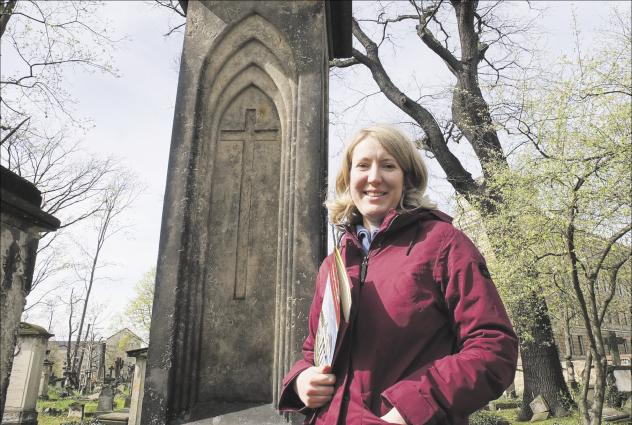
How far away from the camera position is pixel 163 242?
10.3ft

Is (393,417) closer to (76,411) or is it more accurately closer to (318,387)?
(318,387)

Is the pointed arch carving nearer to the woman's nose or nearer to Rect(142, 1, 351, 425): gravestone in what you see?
Rect(142, 1, 351, 425): gravestone

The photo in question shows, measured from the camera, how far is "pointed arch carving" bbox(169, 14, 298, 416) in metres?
2.99

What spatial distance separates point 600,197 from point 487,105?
510 centimetres

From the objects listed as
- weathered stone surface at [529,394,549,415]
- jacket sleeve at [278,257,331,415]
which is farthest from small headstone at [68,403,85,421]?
jacket sleeve at [278,257,331,415]

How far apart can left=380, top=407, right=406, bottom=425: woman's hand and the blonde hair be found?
0.68m

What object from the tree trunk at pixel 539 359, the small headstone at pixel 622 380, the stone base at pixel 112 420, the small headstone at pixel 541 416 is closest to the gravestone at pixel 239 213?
the stone base at pixel 112 420

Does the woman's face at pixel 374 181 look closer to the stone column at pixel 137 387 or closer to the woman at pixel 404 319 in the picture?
the woman at pixel 404 319

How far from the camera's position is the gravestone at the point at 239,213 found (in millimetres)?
2971

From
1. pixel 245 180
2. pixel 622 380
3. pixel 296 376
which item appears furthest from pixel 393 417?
pixel 622 380

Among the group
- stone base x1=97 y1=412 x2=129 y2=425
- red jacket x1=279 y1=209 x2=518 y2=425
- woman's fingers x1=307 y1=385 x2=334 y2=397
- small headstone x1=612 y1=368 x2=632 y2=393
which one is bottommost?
stone base x1=97 y1=412 x2=129 y2=425

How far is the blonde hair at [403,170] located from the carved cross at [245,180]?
5.20 ft

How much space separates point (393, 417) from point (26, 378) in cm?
1332

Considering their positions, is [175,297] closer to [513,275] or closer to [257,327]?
[257,327]
